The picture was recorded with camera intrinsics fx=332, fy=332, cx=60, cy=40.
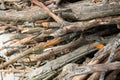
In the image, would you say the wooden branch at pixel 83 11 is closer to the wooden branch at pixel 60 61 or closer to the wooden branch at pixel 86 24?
the wooden branch at pixel 86 24

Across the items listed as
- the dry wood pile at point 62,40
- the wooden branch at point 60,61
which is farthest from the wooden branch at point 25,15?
the wooden branch at point 60,61

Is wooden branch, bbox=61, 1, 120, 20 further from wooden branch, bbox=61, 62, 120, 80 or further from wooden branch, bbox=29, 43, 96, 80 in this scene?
wooden branch, bbox=61, 62, 120, 80

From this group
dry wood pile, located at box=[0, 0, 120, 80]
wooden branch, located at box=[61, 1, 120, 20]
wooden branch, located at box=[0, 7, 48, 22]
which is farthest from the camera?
wooden branch, located at box=[0, 7, 48, 22]

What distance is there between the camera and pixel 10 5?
3102 mm

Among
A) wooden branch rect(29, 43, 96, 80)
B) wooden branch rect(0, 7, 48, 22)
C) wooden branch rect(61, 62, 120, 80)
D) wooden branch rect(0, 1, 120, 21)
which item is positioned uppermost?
wooden branch rect(0, 1, 120, 21)

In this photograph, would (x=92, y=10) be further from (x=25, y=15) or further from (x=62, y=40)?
(x=25, y=15)

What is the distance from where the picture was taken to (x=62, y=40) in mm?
2320

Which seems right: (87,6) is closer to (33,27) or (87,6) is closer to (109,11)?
(109,11)

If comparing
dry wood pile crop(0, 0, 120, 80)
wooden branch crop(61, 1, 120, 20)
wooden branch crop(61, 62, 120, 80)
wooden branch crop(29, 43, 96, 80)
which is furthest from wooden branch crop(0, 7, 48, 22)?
wooden branch crop(61, 62, 120, 80)

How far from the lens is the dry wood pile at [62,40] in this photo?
1982mm

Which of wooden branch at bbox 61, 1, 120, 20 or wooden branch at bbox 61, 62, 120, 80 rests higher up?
wooden branch at bbox 61, 1, 120, 20

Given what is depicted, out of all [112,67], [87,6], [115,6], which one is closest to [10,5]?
[87,6]

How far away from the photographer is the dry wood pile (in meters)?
1.98

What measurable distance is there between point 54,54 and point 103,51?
0.44 m
